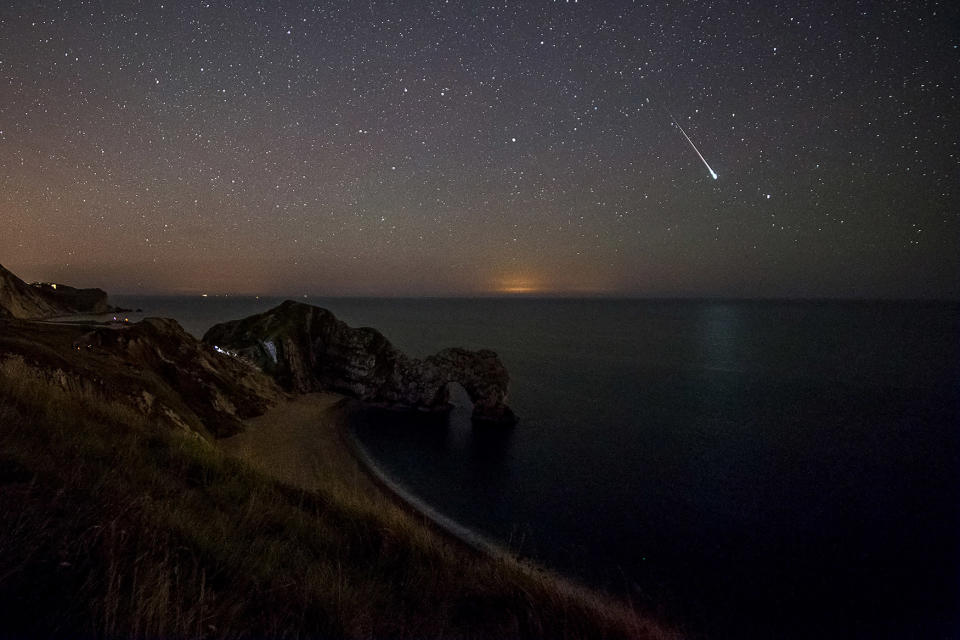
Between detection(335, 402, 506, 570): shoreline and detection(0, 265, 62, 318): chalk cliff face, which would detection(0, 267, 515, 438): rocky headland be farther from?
detection(0, 265, 62, 318): chalk cliff face

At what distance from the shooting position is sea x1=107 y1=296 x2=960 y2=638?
13.5m

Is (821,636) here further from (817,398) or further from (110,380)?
(817,398)

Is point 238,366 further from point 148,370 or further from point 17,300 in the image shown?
point 17,300

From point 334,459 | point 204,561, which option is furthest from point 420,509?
point 204,561

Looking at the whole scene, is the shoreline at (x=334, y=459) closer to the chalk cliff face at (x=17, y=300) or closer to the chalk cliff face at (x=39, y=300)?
the chalk cliff face at (x=39, y=300)

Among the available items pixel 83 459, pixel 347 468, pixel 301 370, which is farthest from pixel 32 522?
pixel 301 370

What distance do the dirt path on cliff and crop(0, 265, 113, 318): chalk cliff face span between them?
216ft

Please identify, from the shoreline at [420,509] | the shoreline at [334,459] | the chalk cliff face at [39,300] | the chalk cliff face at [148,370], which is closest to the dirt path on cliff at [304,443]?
the shoreline at [334,459]

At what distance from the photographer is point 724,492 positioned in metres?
21.0

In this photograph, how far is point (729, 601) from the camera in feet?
43.6

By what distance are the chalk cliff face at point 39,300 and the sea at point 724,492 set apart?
260ft

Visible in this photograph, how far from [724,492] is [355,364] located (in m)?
30.6

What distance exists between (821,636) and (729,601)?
2339mm

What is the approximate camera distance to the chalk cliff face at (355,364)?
33562 millimetres
